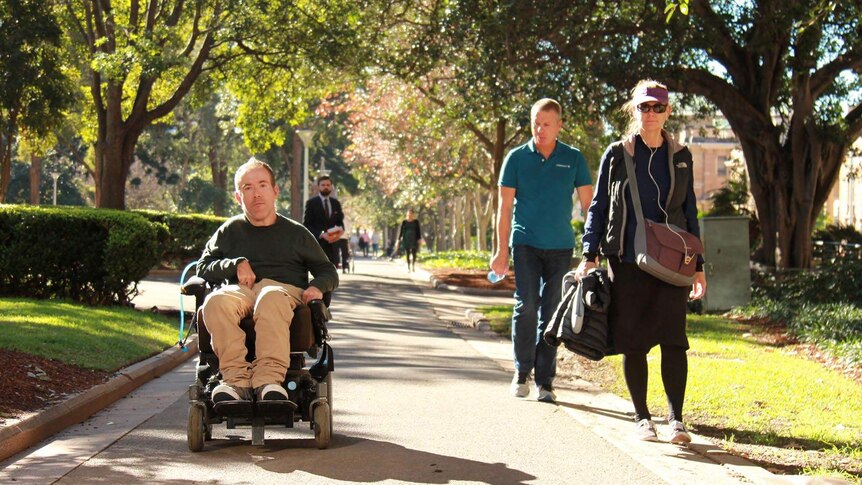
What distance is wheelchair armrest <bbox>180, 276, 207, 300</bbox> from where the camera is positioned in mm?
6648

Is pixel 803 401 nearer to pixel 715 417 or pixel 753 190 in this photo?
pixel 715 417

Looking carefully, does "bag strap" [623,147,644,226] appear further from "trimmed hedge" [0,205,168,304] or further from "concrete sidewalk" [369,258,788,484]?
"trimmed hedge" [0,205,168,304]

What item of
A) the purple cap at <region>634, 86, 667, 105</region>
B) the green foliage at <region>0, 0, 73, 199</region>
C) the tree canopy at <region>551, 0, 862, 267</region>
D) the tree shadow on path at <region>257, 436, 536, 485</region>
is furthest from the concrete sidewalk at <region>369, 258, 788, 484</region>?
the green foliage at <region>0, 0, 73, 199</region>

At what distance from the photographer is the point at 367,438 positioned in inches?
276

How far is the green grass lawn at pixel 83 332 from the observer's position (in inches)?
395

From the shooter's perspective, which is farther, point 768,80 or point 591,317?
point 768,80

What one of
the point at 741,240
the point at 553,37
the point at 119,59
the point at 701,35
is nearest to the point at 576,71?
the point at 553,37

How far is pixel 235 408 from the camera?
20.4ft

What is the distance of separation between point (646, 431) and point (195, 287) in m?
2.76

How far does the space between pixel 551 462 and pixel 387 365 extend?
15.6ft

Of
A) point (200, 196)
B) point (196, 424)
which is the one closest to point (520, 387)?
point (196, 424)

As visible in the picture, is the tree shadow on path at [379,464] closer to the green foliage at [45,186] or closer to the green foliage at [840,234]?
the green foliage at [840,234]

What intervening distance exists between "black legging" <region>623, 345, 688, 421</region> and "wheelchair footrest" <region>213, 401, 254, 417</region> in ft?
7.26

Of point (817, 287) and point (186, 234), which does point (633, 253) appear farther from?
point (186, 234)
